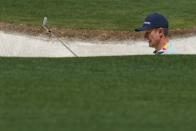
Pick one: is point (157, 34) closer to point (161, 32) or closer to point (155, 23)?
point (161, 32)

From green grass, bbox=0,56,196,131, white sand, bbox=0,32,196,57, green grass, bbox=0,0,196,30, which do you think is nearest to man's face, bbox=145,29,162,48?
green grass, bbox=0,56,196,131

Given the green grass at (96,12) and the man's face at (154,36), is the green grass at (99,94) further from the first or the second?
the green grass at (96,12)

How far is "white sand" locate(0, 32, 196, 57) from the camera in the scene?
2012cm

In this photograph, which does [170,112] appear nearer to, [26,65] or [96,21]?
[26,65]

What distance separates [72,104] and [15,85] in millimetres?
1220

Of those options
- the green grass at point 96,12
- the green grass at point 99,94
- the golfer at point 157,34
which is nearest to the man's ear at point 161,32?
the golfer at point 157,34

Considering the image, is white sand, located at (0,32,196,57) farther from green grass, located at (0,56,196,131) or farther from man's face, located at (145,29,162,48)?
man's face, located at (145,29,162,48)

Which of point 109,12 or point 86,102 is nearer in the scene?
point 86,102

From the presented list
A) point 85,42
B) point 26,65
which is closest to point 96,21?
A: point 85,42

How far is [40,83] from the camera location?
8.67 meters

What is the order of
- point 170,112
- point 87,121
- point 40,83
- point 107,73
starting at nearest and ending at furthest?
point 87,121, point 170,112, point 40,83, point 107,73

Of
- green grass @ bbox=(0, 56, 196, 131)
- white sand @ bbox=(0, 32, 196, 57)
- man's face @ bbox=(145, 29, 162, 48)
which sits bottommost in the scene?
white sand @ bbox=(0, 32, 196, 57)

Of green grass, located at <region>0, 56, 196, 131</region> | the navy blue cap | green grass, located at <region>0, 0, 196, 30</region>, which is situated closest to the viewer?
green grass, located at <region>0, 56, 196, 131</region>

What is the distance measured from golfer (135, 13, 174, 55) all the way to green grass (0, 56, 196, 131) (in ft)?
0.63
